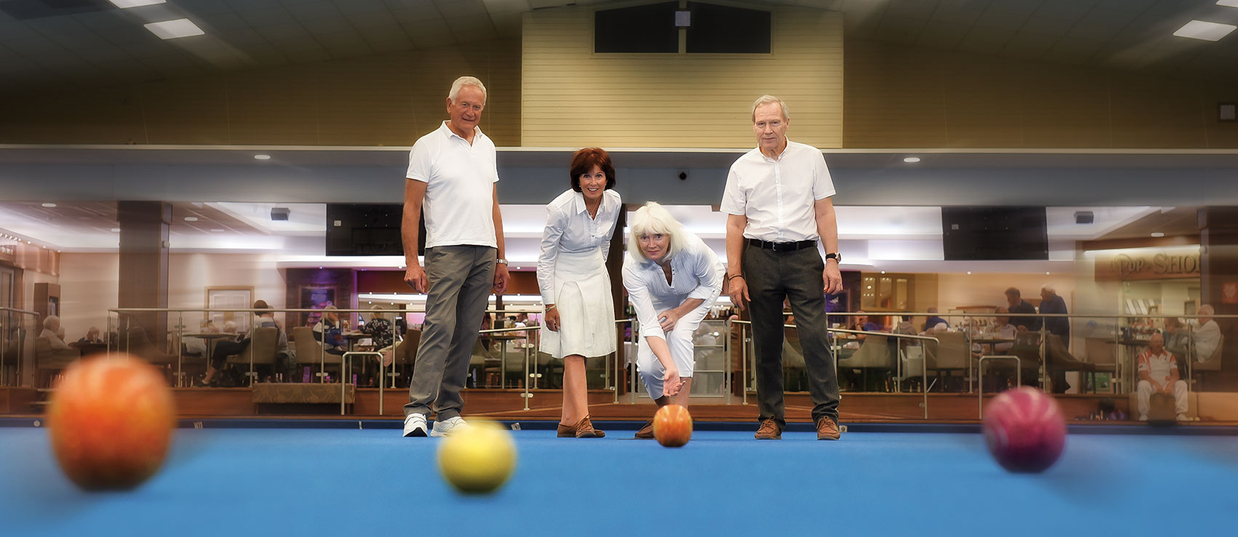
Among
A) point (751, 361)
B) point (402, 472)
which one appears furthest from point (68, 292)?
point (402, 472)

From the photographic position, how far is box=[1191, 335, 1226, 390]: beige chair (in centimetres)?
793

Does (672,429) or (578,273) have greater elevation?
(578,273)

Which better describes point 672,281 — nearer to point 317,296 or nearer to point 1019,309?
point 1019,309

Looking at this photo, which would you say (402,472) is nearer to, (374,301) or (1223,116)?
(1223,116)

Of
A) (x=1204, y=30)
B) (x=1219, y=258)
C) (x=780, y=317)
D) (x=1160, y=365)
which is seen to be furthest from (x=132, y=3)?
(x=1219, y=258)

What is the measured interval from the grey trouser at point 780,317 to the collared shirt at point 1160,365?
6.24 m

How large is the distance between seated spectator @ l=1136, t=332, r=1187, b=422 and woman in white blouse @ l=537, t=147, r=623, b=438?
643 centimetres

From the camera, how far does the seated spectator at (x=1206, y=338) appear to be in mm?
8156

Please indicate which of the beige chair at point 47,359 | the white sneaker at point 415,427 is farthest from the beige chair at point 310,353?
the white sneaker at point 415,427

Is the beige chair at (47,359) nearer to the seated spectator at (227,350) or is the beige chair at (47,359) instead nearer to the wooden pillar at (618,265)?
the seated spectator at (227,350)

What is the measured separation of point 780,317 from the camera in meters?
3.23

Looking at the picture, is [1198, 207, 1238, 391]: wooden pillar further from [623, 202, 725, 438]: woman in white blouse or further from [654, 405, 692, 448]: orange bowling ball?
[654, 405, 692, 448]: orange bowling ball

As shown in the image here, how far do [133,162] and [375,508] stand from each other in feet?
35.3

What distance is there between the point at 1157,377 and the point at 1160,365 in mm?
108
